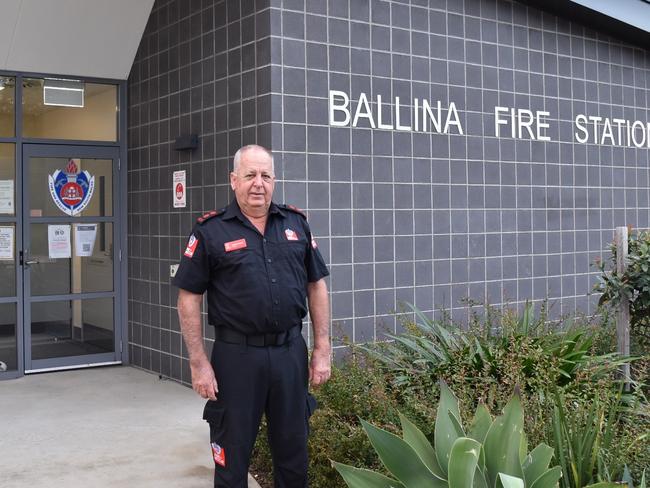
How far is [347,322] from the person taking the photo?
293 inches

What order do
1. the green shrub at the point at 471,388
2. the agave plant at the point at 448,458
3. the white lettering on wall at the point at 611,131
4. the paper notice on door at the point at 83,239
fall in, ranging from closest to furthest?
the agave plant at the point at 448,458, the green shrub at the point at 471,388, the paper notice on door at the point at 83,239, the white lettering on wall at the point at 611,131

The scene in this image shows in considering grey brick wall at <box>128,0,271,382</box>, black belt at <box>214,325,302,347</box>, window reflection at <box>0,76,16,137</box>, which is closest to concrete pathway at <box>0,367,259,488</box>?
grey brick wall at <box>128,0,271,382</box>

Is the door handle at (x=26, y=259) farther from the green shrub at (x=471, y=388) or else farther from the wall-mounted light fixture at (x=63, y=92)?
the green shrub at (x=471, y=388)

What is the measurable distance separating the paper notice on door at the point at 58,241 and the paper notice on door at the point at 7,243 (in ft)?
1.17

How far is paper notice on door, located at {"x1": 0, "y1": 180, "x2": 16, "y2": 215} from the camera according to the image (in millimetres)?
8383

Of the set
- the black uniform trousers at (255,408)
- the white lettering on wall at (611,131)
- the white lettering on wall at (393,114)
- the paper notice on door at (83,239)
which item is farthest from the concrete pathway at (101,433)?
the white lettering on wall at (611,131)

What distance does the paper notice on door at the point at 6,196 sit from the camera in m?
8.38

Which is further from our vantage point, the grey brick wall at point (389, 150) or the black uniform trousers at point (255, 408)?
the grey brick wall at point (389, 150)

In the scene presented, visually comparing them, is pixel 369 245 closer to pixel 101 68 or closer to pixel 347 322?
pixel 347 322

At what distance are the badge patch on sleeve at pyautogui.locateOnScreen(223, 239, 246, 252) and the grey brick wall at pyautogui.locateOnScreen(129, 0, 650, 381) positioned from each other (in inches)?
110

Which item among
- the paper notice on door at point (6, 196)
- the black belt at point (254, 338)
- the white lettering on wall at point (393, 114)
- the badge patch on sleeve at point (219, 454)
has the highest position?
the white lettering on wall at point (393, 114)

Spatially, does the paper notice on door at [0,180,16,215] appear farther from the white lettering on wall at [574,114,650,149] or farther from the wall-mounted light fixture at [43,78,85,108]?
the white lettering on wall at [574,114,650,149]

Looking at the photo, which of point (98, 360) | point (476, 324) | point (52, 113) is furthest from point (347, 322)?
point (52, 113)

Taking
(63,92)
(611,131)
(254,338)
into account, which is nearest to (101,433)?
(254,338)
